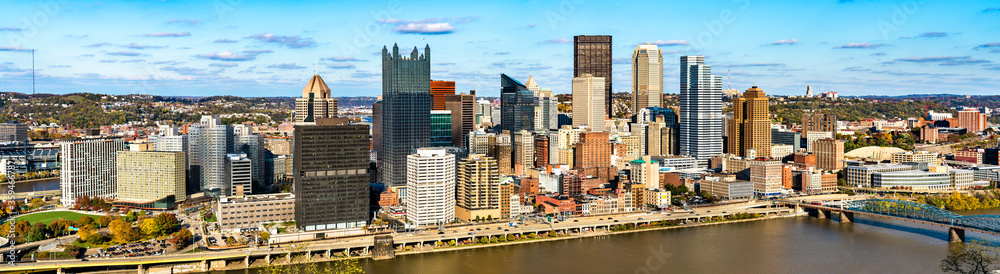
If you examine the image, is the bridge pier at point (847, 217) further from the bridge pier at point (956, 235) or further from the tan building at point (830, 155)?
the tan building at point (830, 155)

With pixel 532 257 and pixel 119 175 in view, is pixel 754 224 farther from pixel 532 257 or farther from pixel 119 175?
pixel 119 175

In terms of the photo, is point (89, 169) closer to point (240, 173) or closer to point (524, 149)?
point (240, 173)

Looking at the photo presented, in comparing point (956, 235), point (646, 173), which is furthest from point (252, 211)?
point (956, 235)

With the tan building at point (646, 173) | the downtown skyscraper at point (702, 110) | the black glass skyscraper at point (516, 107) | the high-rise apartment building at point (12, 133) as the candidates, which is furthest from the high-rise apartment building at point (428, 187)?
the high-rise apartment building at point (12, 133)

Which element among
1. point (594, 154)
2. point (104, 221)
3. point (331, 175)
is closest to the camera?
point (331, 175)

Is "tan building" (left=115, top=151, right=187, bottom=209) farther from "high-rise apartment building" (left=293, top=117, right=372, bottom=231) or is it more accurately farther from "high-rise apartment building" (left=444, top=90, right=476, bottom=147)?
"high-rise apartment building" (left=444, top=90, right=476, bottom=147)

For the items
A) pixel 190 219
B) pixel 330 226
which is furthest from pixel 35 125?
pixel 330 226
